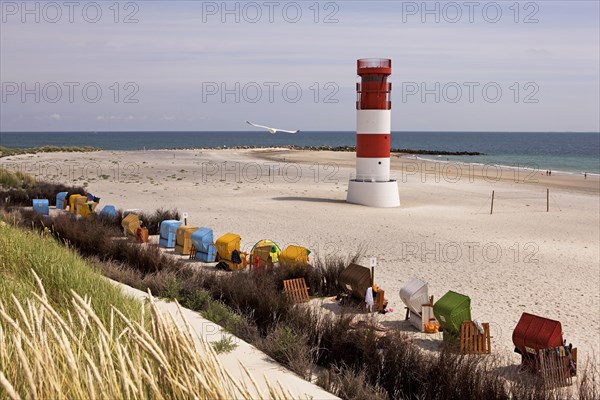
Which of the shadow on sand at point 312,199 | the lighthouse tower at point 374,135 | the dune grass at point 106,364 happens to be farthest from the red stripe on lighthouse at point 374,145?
the dune grass at point 106,364

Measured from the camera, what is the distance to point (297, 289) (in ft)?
34.6

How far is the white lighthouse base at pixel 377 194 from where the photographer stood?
24078mm

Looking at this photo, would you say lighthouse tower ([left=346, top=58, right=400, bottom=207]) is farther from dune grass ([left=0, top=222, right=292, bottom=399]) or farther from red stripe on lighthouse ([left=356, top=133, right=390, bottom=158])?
dune grass ([left=0, top=222, right=292, bottom=399])

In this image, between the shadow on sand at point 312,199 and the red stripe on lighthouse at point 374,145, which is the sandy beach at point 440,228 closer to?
the shadow on sand at point 312,199

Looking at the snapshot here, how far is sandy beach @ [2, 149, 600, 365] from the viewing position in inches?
439

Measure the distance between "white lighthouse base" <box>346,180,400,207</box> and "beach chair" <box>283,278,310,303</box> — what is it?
1379 centimetres

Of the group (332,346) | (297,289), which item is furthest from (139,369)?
(297,289)

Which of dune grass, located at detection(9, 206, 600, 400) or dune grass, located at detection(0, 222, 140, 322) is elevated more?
dune grass, located at detection(0, 222, 140, 322)

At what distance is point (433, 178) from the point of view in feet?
131

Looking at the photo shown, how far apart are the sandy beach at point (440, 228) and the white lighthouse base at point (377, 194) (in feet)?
2.10

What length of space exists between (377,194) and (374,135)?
225cm

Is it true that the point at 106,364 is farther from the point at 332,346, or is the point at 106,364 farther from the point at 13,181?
the point at 13,181

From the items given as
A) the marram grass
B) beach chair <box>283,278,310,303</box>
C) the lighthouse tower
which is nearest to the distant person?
beach chair <box>283,278,310,303</box>

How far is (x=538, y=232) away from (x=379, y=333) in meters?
12.7
